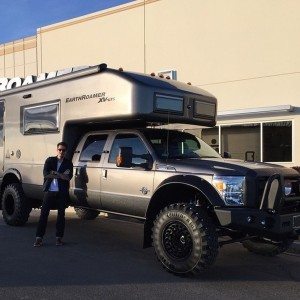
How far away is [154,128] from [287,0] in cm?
810

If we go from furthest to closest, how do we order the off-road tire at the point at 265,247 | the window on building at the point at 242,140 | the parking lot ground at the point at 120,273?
the window on building at the point at 242,140
the off-road tire at the point at 265,247
the parking lot ground at the point at 120,273

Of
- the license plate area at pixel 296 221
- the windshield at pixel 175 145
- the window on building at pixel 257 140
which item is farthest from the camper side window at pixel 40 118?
the window on building at pixel 257 140

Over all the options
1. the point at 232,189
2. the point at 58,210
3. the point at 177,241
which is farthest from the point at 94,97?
the point at 232,189

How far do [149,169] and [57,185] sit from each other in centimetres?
185

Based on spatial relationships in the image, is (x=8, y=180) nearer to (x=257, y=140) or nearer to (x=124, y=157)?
(x=124, y=157)

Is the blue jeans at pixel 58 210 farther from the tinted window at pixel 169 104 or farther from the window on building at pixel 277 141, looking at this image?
the window on building at pixel 277 141

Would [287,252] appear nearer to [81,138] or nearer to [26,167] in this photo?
[81,138]

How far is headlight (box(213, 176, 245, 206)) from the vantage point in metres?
5.95

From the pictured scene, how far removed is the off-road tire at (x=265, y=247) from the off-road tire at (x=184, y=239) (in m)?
1.34

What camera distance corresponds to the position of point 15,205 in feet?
31.4

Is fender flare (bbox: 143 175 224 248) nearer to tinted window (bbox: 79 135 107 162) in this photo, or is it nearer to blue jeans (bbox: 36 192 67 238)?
tinted window (bbox: 79 135 107 162)

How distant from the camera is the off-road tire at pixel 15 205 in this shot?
376 inches

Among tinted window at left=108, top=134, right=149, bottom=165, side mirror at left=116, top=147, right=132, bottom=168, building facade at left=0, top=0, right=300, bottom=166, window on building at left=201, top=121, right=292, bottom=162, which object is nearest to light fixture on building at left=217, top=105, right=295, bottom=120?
building facade at left=0, top=0, right=300, bottom=166

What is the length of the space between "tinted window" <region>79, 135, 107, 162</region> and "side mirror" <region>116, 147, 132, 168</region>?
83 centimetres
